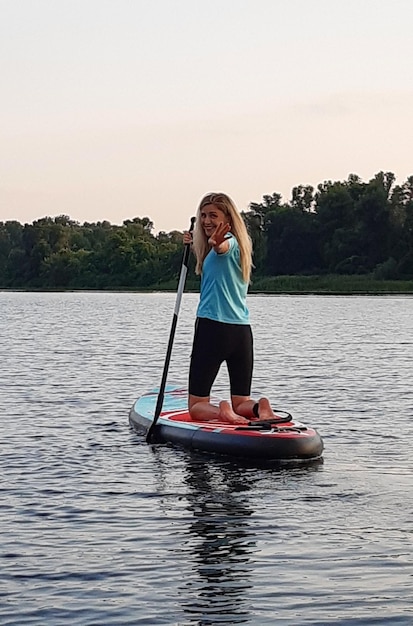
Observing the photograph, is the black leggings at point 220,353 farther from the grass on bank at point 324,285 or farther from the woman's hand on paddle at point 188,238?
the grass on bank at point 324,285

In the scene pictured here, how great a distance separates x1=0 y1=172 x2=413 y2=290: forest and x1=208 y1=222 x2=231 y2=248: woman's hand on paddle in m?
68.9

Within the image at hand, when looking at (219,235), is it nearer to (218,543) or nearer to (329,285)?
(218,543)

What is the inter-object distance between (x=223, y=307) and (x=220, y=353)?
1.48 feet

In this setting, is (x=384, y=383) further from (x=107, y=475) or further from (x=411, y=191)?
(x=411, y=191)

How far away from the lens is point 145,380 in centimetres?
2212

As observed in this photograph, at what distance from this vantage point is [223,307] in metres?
11.6

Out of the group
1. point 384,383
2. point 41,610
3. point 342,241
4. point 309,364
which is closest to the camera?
point 41,610

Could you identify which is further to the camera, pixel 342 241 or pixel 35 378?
pixel 342 241

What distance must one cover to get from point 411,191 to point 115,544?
110 meters

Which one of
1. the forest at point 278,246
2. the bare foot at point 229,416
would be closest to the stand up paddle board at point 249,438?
the bare foot at point 229,416

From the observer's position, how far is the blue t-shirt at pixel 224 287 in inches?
449

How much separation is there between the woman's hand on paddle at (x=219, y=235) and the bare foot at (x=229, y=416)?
1662 millimetres

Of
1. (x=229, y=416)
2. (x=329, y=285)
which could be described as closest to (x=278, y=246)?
(x=329, y=285)

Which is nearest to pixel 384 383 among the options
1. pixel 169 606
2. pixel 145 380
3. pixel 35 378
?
pixel 145 380
